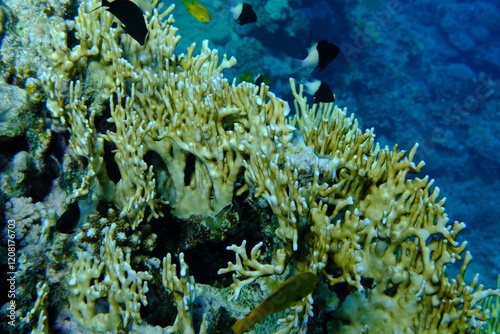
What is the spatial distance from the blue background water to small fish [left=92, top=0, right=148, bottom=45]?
1007 centimetres

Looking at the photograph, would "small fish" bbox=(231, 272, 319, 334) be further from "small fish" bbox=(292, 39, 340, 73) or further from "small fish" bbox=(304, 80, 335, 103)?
"small fish" bbox=(292, 39, 340, 73)

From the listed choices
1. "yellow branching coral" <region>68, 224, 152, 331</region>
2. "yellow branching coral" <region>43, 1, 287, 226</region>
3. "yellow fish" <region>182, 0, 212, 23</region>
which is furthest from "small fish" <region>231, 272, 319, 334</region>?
"yellow fish" <region>182, 0, 212, 23</region>

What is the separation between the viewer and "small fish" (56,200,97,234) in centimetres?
211

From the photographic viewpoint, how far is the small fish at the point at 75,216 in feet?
6.93

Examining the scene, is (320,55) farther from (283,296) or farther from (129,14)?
(283,296)

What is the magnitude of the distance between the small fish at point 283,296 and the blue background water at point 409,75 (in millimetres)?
11494

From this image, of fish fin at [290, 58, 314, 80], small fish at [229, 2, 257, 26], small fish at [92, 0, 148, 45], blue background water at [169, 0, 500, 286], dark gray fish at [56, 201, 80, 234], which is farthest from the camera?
blue background water at [169, 0, 500, 286]

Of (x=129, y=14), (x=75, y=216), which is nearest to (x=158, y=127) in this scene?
(x=75, y=216)

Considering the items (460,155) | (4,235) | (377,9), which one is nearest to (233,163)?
(4,235)

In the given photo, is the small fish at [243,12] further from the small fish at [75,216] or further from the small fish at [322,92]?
the small fish at [75,216]

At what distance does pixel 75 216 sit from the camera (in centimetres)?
219

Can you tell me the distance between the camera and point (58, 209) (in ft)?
8.56

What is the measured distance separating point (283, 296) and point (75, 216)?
1606 mm

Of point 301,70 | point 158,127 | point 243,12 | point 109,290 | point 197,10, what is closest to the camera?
point 109,290
